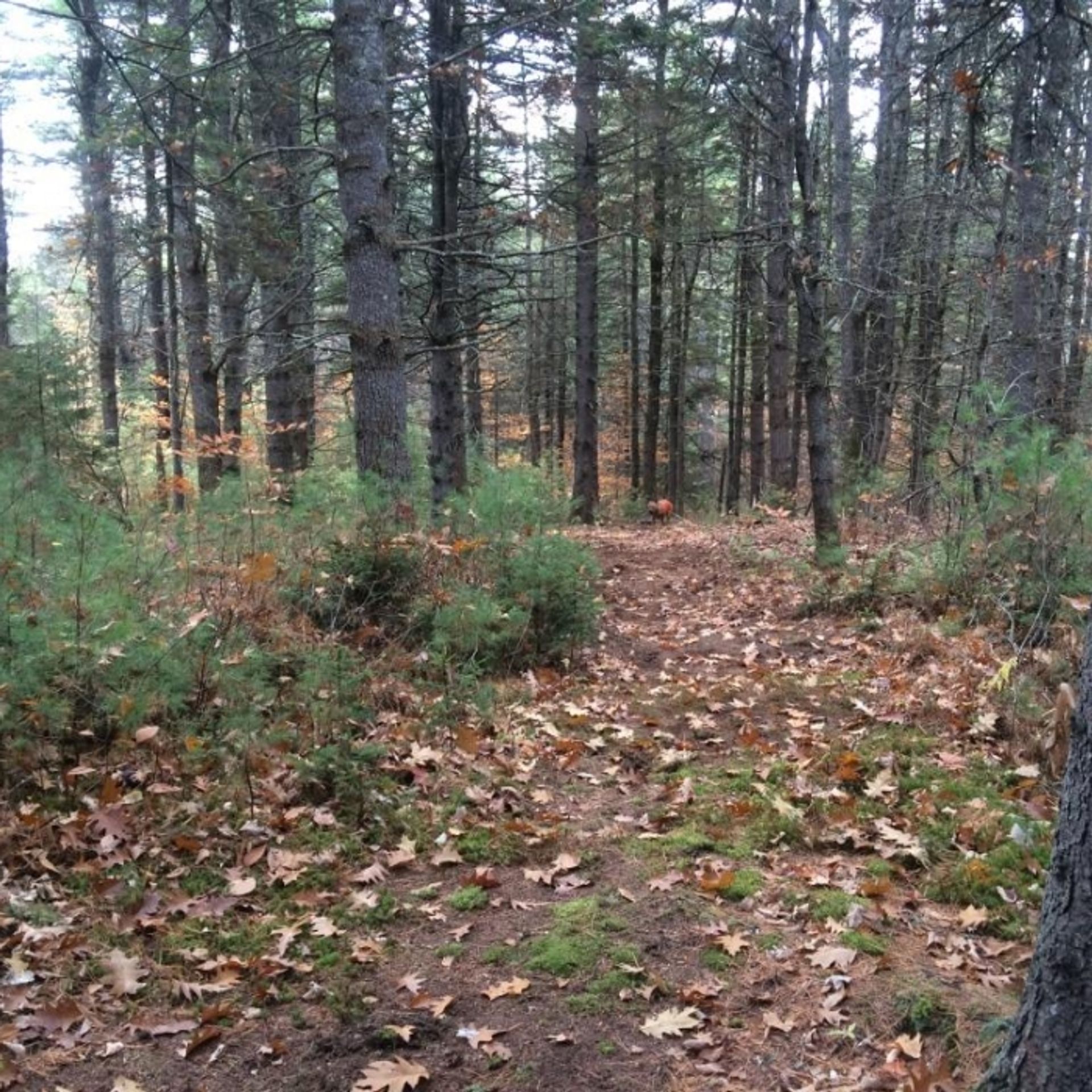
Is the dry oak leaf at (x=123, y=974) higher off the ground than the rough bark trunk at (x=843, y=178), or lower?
lower

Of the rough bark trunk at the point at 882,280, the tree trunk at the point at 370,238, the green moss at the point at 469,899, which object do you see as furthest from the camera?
the rough bark trunk at the point at 882,280

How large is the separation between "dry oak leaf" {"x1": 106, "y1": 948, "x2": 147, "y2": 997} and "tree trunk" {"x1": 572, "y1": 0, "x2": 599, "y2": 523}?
38.0 ft

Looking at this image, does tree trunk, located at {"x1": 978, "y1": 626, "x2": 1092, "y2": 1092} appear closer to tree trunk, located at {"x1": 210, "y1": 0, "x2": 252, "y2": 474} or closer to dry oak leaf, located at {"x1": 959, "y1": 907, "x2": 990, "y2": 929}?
dry oak leaf, located at {"x1": 959, "y1": 907, "x2": 990, "y2": 929}

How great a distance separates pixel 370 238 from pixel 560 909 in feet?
20.6

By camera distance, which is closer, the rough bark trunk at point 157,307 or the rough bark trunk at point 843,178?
the rough bark trunk at point 157,307

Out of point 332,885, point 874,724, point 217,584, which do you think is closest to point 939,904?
point 874,724

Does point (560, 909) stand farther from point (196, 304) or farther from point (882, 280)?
point (882, 280)

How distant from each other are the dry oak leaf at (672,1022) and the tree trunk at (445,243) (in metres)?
7.52

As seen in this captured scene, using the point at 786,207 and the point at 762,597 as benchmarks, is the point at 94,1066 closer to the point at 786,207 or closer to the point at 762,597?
the point at 762,597

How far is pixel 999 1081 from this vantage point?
2275 mm

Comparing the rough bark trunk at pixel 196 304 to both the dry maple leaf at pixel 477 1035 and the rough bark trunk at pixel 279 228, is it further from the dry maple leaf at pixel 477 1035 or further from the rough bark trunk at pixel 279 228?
the dry maple leaf at pixel 477 1035

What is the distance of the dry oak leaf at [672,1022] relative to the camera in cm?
310

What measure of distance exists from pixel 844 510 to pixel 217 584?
8684 millimetres

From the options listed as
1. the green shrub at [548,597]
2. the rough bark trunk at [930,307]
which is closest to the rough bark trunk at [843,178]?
the rough bark trunk at [930,307]
